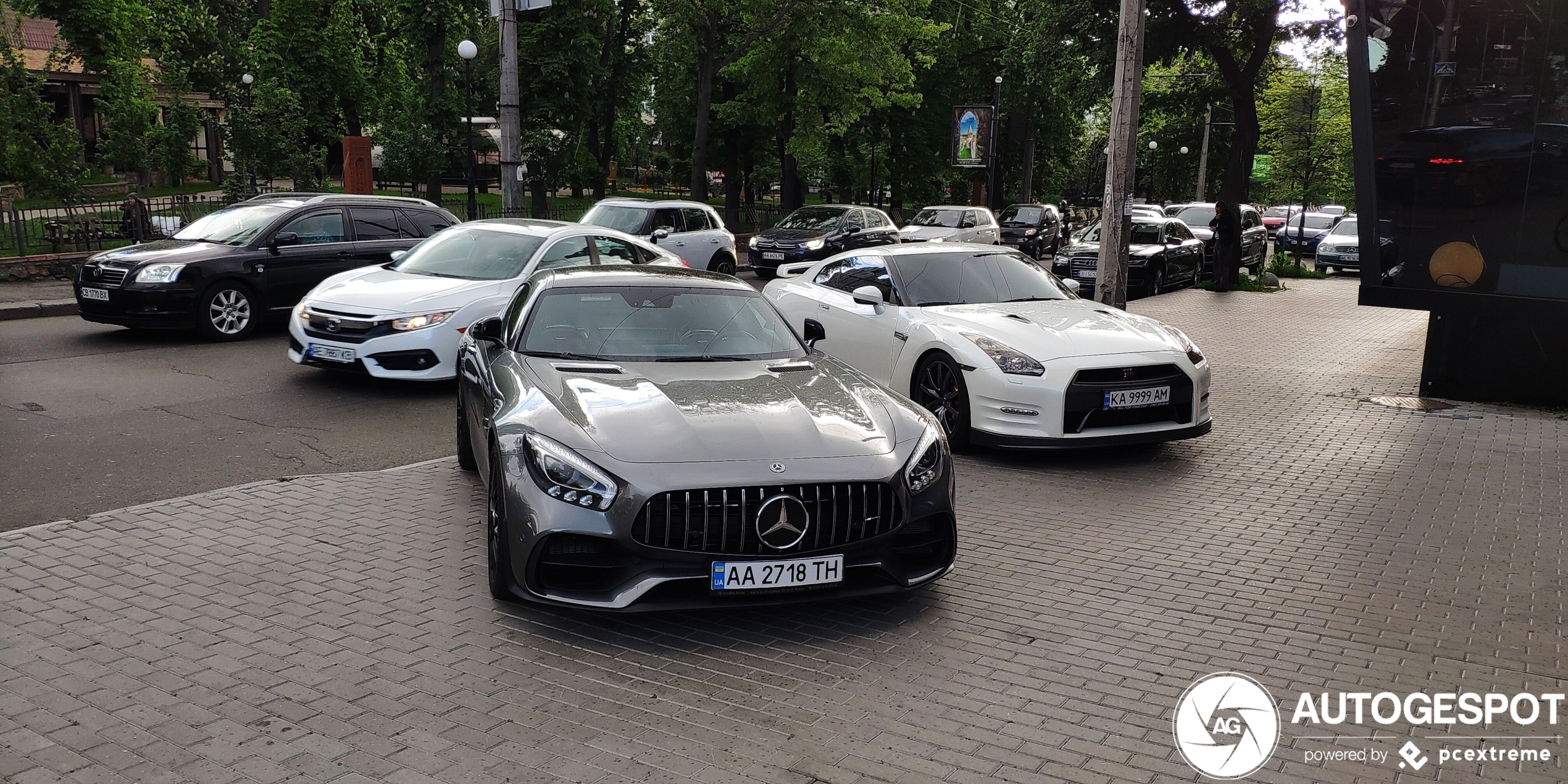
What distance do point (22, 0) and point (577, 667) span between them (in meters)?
39.5

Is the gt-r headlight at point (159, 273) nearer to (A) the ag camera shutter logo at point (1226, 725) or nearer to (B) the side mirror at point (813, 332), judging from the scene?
(B) the side mirror at point (813, 332)

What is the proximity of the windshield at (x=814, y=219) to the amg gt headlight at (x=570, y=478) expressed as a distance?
21100mm

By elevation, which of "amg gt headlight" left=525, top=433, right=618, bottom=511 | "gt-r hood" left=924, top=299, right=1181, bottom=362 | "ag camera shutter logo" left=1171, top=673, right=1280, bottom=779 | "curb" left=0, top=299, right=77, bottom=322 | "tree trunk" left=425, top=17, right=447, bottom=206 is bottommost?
"ag camera shutter logo" left=1171, top=673, right=1280, bottom=779

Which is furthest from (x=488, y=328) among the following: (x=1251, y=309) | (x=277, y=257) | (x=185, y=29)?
(x=185, y=29)

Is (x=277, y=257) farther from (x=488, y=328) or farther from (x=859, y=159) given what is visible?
(x=859, y=159)

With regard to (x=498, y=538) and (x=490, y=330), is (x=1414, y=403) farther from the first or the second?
(x=498, y=538)

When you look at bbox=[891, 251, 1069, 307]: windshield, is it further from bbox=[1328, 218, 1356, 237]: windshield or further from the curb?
bbox=[1328, 218, 1356, 237]: windshield

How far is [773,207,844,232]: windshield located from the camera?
2570 cm

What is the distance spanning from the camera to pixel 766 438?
4.78 metres

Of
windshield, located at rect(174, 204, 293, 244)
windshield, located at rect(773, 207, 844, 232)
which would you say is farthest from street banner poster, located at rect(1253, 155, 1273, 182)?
windshield, located at rect(174, 204, 293, 244)

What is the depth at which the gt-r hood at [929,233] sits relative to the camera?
26591mm

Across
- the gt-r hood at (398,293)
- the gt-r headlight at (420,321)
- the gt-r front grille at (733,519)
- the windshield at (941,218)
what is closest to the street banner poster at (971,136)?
the windshield at (941,218)

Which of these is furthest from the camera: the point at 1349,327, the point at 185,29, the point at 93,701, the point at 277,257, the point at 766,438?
the point at 185,29

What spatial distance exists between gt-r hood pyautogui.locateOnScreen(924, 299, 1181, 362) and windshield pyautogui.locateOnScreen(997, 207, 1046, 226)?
24.0 m
